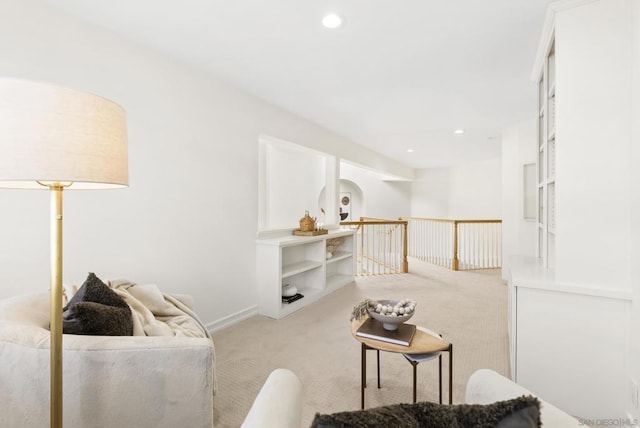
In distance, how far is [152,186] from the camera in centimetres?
239

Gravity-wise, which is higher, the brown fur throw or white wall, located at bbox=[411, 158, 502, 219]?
white wall, located at bbox=[411, 158, 502, 219]

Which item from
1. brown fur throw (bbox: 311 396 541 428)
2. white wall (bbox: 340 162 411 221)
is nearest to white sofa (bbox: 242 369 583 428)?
brown fur throw (bbox: 311 396 541 428)

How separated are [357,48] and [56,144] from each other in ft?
6.72

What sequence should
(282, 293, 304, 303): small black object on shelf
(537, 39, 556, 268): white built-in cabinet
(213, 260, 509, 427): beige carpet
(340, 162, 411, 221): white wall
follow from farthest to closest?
(340, 162, 411, 221): white wall → (282, 293, 304, 303): small black object on shelf → (537, 39, 556, 268): white built-in cabinet → (213, 260, 509, 427): beige carpet

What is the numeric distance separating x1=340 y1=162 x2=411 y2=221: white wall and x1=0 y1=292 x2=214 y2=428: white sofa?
23.6 ft

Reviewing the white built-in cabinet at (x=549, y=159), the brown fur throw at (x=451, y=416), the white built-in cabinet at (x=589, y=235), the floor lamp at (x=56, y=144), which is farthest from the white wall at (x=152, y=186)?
the white built-in cabinet at (x=549, y=159)

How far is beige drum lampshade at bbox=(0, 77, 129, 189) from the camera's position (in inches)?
33.5

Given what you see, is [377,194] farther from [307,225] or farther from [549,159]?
[549,159]

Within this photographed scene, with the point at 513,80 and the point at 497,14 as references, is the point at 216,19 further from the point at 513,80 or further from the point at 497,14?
the point at 513,80

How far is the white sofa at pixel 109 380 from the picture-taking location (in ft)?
3.54

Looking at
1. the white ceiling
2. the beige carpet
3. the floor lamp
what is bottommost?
the beige carpet

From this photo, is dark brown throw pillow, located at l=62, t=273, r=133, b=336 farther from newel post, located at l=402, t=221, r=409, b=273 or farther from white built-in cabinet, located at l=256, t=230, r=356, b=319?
newel post, located at l=402, t=221, r=409, b=273

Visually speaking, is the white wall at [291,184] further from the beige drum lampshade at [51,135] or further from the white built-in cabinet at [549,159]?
the beige drum lampshade at [51,135]

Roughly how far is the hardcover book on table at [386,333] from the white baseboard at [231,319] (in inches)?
68.5
